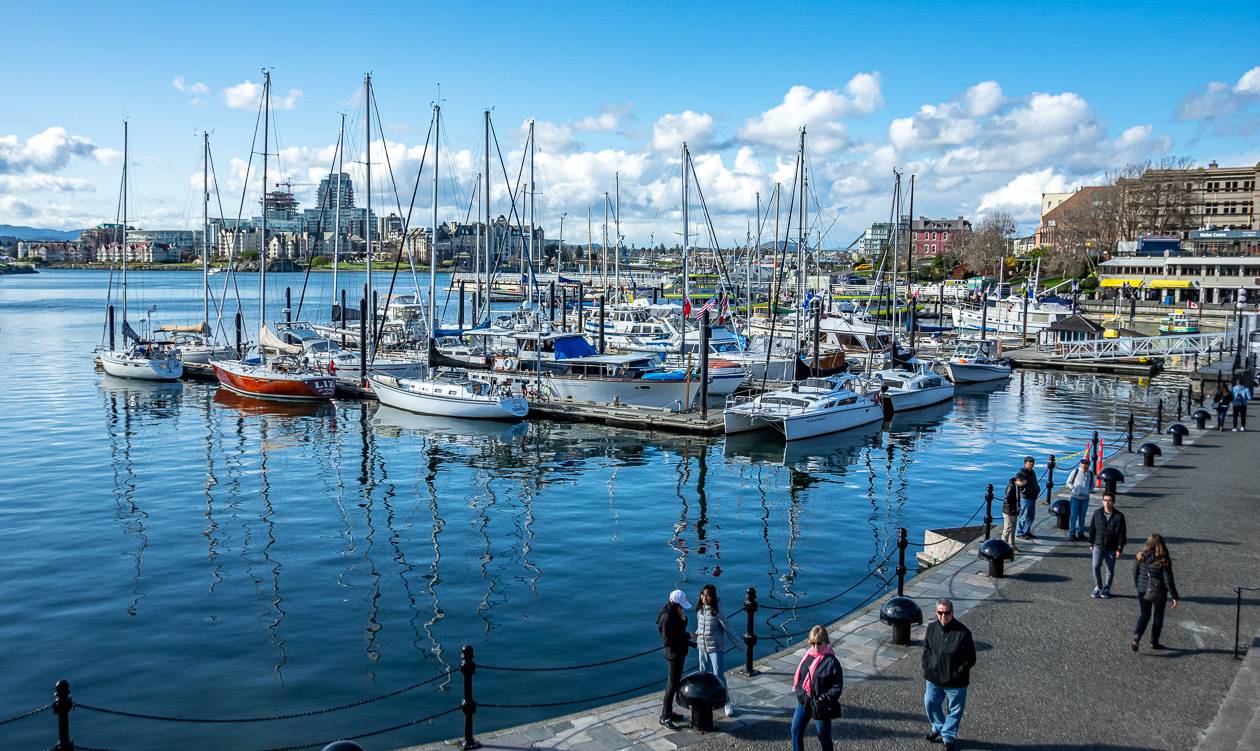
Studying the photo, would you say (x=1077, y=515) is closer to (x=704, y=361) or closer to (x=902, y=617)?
(x=902, y=617)

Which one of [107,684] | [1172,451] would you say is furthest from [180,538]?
[1172,451]

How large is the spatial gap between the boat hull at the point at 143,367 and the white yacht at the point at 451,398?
18769 mm

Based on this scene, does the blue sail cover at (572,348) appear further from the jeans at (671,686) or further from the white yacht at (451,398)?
the jeans at (671,686)

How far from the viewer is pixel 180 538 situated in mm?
26203

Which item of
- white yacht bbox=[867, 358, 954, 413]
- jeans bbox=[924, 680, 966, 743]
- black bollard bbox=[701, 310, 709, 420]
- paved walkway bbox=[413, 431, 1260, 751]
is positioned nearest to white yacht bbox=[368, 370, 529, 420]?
black bollard bbox=[701, 310, 709, 420]

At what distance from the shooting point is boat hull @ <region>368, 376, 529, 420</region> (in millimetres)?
46438

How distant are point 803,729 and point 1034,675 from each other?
4502mm

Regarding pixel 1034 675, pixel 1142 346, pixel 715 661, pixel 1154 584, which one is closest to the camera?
pixel 715 661

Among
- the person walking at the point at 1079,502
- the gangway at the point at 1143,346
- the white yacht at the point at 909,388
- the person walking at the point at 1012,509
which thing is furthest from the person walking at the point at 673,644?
the gangway at the point at 1143,346

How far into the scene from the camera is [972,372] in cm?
6156

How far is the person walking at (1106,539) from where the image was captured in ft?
50.9

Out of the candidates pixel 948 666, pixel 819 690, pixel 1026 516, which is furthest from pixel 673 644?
pixel 1026 516

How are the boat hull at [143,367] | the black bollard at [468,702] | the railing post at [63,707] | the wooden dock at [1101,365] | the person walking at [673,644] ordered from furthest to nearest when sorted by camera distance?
the wooden dock at [1101,365] < the boat hull at [143,367] < the person walking at [673,644] < the black bollard at [468,702] < the railing post at [63,707]

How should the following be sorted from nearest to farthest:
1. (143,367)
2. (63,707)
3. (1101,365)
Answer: (63,707)
(143,367)
(1101,365)
